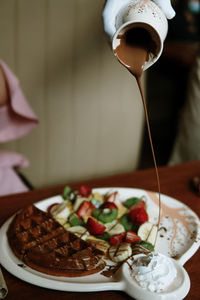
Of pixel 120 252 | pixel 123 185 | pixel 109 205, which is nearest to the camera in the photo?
pixel 120 252

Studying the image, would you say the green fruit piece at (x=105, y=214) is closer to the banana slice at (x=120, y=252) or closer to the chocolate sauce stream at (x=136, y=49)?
the banana slice at (x=120, y=252)

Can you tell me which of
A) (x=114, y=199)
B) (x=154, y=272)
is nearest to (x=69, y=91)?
(x=114, y=199)

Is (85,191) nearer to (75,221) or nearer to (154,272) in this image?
(75,221)

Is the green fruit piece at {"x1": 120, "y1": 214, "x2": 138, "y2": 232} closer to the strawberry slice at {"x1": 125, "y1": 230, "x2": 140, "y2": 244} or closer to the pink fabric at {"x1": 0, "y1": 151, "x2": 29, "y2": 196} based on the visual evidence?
the strawberry slice at {"x1": 125, "y1": 230, "x2": 140, "y2": 244}

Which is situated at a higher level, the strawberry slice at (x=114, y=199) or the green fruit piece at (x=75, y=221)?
the green fruit piece at (x=75, y=221)

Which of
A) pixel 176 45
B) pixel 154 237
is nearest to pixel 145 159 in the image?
pixel 176 45

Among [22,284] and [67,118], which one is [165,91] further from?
[22,284]

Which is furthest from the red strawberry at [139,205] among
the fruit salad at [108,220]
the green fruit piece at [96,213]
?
the green fruit piece at [96,213]
